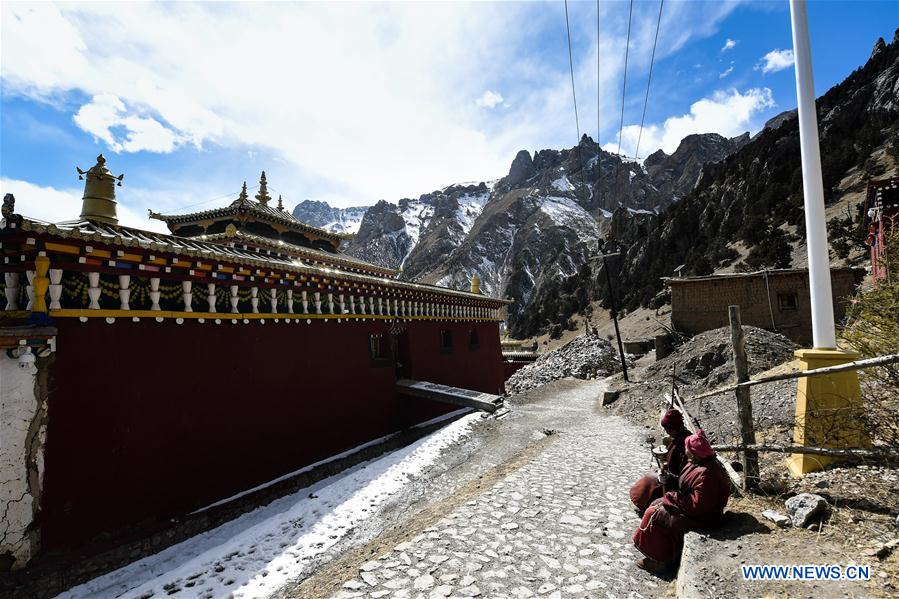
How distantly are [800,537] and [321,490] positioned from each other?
7382mm

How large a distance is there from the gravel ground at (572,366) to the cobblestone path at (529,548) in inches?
717

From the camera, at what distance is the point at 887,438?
4.66 meters

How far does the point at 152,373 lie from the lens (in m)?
6.59

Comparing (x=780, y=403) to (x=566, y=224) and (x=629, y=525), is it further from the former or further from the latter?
(x=566, y=224)

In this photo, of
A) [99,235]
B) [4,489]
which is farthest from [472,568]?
[99,235]

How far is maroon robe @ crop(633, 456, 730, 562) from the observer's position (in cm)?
400

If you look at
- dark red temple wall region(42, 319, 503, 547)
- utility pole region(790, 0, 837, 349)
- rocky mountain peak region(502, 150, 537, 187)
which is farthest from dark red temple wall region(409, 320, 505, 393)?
rocky mountain peak region(502, 150, 537, 187)

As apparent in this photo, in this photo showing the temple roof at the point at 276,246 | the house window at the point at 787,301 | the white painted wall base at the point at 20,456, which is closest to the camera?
the white painted wall base at the point at 20,456

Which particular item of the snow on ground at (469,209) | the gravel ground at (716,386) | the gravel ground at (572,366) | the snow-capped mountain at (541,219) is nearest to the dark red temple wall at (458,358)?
the gravel ground at (572,366)

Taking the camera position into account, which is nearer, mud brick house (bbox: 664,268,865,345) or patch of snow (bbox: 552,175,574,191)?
mud brick house (bbox: 664,268,865,345)

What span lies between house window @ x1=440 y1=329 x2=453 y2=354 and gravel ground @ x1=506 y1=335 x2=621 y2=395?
9834mm

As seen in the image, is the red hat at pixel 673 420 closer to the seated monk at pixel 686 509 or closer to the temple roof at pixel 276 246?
the seated monk at pixel 686 509

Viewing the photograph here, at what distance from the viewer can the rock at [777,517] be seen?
3.96 meters

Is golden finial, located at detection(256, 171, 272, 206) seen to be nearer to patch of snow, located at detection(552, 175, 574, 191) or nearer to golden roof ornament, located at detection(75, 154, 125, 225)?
golden roof ornament, located at detection(75, 154, 125, 225)
